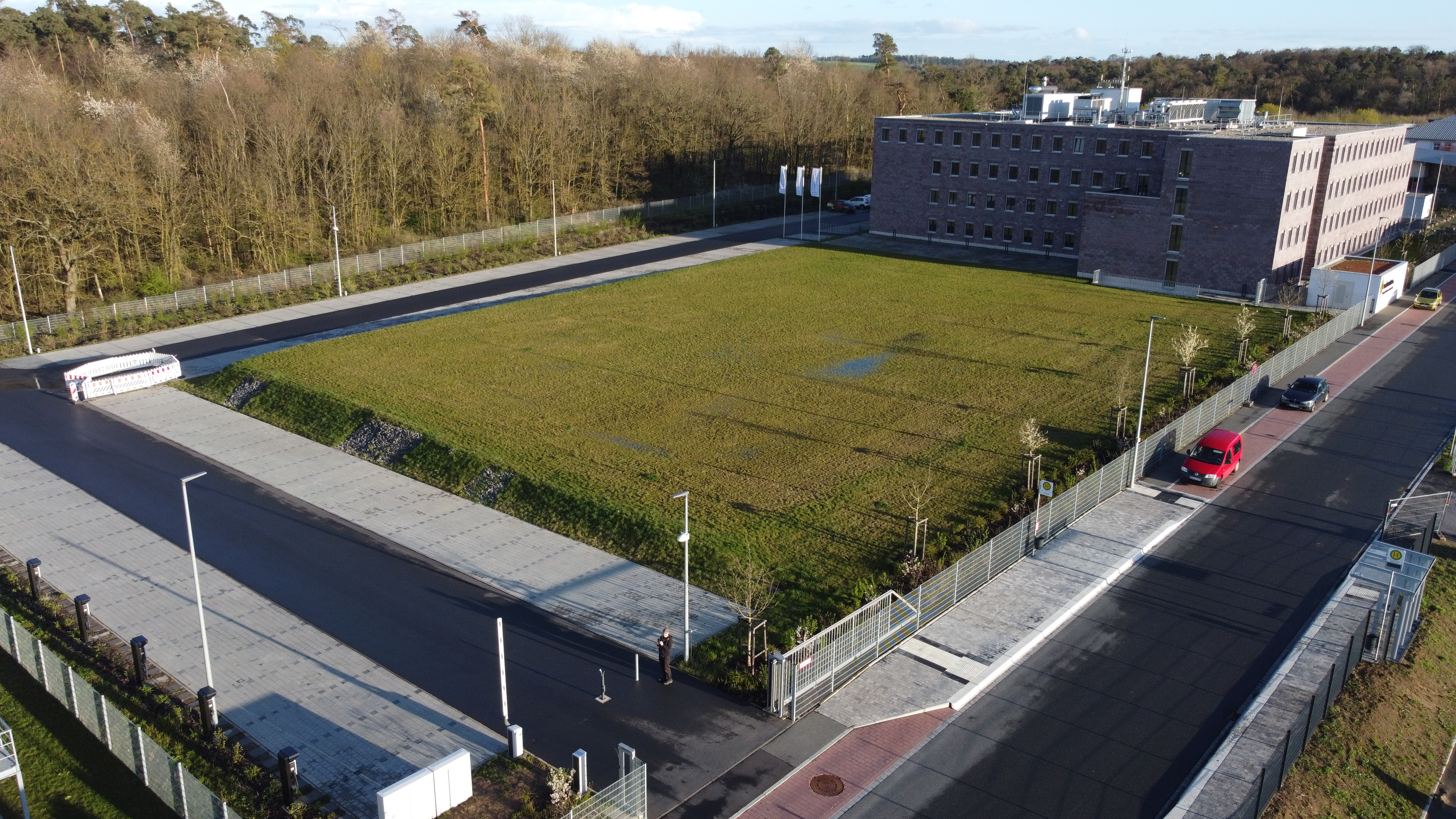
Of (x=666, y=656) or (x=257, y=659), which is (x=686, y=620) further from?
(x=257, y=659)

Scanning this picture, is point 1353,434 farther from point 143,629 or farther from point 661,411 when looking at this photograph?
point 143,629

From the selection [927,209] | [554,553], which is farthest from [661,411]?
[927,209]

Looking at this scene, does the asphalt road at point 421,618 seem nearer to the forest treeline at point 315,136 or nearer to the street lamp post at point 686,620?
the street lamp post at point 686,620

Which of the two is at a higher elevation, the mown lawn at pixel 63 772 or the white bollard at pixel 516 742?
the white bollard at pixel 516 742

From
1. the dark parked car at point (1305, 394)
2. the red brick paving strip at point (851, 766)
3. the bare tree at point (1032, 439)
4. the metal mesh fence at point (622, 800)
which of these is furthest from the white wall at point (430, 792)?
the dark parked car at point (1305, 394)

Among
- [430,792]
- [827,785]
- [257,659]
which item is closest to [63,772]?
[257,659]
